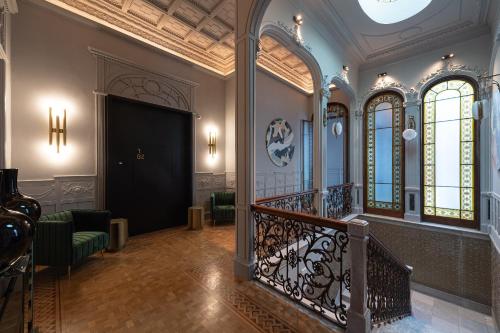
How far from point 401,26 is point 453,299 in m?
6.41

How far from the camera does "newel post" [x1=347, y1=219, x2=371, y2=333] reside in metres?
1.92

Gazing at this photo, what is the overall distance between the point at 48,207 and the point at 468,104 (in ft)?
29.1

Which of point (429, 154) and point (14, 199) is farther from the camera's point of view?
point (429, 154)

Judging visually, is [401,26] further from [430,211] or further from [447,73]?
[430,211]

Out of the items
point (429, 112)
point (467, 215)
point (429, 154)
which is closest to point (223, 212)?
point (429, 154)

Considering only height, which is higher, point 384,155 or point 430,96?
point 430,96

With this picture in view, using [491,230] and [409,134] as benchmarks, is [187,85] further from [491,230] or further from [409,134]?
[491,230]

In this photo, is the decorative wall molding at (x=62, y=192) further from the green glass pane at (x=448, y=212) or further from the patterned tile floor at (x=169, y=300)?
the green glass pane at (x=448, y=212)

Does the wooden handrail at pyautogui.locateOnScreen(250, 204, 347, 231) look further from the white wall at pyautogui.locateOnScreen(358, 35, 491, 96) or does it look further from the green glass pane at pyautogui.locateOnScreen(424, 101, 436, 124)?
the white wall at pyautogui.locateOnScreen(358, 35, 491, 96)

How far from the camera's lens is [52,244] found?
9.07 ft

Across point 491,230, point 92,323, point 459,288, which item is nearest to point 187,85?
point 92,323

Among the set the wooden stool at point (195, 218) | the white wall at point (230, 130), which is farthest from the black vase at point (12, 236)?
the white wall at point (230, 130)

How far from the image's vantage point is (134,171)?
4.58 meters

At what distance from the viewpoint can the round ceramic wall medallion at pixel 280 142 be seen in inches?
261
